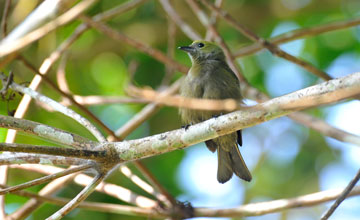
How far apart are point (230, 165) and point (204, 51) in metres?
1.32

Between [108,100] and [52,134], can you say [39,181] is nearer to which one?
[52,134]

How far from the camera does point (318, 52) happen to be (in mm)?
7035

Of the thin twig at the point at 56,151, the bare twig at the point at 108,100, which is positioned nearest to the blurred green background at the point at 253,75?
the bare twig at the point at 108,100

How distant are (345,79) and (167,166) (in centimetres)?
417

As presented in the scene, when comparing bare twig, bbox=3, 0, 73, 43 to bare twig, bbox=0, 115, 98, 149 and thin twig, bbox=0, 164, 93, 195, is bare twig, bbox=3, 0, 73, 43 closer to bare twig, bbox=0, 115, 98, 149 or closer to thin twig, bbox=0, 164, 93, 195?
bare twig, bbox=0, 115, 98, 149

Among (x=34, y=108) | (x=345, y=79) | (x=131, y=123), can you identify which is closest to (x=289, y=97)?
(x=345, y=79)

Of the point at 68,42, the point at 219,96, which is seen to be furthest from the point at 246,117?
the point at 68,42

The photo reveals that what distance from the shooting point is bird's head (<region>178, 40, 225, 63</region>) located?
5184mm

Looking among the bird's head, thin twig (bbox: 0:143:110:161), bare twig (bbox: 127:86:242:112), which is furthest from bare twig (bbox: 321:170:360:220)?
the bird's head

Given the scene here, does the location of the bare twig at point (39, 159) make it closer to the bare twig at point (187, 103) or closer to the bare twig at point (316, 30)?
the bare twig at point (187, 103)

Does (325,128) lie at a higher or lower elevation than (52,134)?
higher

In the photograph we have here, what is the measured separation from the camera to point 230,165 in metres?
4.65

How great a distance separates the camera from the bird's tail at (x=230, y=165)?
14.9 feet

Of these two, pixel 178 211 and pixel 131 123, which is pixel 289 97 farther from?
pixel 131 123
